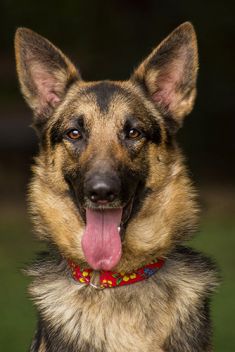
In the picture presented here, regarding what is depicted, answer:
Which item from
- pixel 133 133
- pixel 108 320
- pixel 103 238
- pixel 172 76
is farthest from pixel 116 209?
pixel 172 76

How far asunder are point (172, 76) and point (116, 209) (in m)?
1.26

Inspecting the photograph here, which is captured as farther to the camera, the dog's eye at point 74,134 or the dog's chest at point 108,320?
the dog's eye at point 74,134

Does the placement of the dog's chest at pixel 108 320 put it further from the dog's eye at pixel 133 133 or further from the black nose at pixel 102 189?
the dog's eye at pixel 133 133

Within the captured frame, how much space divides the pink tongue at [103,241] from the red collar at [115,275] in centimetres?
13

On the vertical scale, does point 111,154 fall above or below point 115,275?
above

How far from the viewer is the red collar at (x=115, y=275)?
567 centimetres

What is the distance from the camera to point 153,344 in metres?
5.51

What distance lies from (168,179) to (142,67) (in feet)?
2.96

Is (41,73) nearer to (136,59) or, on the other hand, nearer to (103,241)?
(103,241)

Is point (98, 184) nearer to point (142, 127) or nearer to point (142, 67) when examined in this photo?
point (142, 127)

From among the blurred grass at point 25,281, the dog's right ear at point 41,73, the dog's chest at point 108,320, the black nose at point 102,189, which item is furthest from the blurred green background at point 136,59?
the black nose at point 102,189

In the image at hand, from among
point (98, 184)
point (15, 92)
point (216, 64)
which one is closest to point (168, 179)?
point (98, 184)

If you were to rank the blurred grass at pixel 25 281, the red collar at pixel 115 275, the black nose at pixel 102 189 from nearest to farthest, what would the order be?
1. the black nose at pixel 102 189
2. the red collar at pixel 115 275
3. the blurred grass at pixel 25 281

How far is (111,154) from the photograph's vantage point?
565 cm
